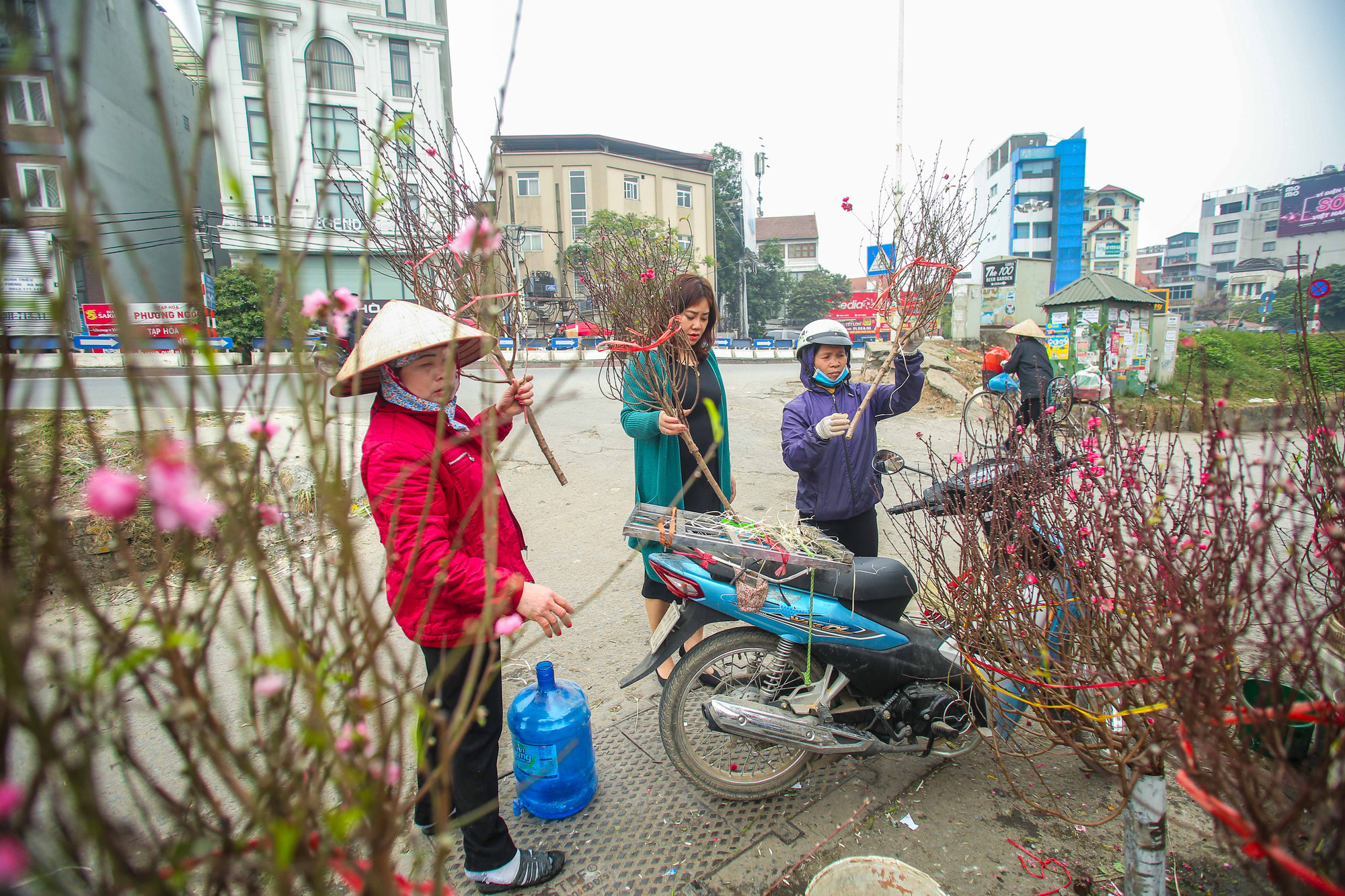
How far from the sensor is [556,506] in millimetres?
6688

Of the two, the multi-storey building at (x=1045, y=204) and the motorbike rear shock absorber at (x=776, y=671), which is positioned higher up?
the multi-storey building at (x=1045, y=204)

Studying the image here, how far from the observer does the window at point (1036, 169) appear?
47875mm

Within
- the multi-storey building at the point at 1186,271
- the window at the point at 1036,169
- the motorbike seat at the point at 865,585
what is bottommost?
the motorbike seat at the point at 865,585

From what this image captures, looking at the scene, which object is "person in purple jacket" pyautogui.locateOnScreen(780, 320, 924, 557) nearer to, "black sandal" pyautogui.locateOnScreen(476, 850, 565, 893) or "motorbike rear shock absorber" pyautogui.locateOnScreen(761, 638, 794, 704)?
"motorbike rear shock absorber" pyautogui.locateOnScreen(761, 638, 794, 704)

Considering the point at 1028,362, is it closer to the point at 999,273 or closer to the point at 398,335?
the point at 398,335

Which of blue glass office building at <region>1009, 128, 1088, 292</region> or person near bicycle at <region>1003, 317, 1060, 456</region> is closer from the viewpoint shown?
person near bicycle at <region>1003, 317, 1060, 456</region>

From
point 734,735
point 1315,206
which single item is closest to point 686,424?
point 734,735

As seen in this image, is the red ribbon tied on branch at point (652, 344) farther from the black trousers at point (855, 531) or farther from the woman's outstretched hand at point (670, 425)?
the black trousers at point (855, 531)

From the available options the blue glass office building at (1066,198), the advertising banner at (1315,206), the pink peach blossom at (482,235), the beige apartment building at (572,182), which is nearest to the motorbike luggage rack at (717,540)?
the pink peach blossom at (482,235)

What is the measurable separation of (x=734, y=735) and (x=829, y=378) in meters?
1.67

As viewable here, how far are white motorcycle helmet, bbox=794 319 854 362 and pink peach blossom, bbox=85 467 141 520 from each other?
2.72 metres

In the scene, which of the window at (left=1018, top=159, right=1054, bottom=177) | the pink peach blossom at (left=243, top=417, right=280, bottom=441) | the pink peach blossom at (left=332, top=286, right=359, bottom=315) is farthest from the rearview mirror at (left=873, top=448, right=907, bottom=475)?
the window at (left=1018, top=159, right=1054, bottom=177)

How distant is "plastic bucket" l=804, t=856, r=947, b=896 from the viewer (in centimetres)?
194

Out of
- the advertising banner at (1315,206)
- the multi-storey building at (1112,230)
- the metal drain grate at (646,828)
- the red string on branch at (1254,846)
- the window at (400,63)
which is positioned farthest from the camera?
the multi-storey building at (1112,230)
